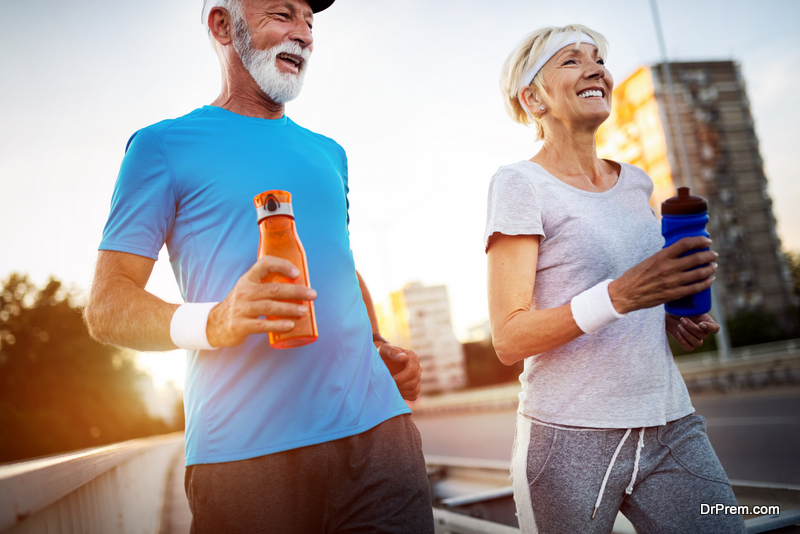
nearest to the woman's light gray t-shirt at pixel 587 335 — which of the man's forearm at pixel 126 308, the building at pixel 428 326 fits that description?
the man's forearm at pixel 126 308

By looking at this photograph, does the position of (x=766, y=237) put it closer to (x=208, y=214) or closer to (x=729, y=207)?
(x=729, y=207)

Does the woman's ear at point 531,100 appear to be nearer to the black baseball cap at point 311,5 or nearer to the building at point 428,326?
the black baseball cap at point 311,5

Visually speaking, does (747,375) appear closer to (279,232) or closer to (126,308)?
(279,232)

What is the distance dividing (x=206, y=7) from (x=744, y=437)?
11566mm

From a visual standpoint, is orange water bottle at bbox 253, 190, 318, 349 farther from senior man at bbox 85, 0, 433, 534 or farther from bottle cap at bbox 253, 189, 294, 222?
senior man at bbox 85, 0, 433, 534

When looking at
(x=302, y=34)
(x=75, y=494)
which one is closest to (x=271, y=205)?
(x=302, y=34)

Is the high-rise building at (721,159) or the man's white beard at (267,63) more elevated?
the high-rise building at (721,159)

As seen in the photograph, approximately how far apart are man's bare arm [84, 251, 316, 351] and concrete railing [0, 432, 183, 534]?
0.44m

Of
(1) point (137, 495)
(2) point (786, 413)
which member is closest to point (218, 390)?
(1) point (137, 495)

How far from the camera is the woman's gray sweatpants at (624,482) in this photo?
201 centimetres

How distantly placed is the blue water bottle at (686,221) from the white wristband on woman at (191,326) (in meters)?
1.30

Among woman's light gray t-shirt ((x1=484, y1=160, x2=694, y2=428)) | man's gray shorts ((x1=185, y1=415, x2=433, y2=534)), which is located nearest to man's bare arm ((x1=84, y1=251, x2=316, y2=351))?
man's gray shorts ((x1=185, y1=415, x2=433, y2=534))

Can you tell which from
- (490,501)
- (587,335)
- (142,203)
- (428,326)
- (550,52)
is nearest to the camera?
(142,203)

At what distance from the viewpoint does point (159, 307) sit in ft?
5.33
